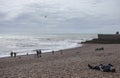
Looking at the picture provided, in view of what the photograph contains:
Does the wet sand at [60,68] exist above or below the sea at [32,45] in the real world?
below

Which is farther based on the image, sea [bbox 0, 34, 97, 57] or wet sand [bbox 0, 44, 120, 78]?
sea [bbox 0, 34, 97, 57]

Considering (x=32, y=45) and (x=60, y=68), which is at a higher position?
(x=32, y=45)

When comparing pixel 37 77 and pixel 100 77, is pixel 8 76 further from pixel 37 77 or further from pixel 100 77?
pixel 100 77

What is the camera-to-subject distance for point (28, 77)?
14.4 m

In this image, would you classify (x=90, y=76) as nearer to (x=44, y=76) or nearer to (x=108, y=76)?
(x=108, y=76)

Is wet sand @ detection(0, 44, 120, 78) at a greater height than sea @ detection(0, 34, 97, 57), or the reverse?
sea @ detection(0, 34, 97, 57)

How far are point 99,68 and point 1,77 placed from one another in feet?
21.0

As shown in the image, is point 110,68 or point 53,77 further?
→ point 110,68

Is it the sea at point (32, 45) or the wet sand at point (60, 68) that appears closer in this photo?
the wet sand at point (60, 68)

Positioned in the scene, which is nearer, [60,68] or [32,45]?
[60,68]

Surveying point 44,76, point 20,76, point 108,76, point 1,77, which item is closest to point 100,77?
point 108,76

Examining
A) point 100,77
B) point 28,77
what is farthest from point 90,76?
point 28,77

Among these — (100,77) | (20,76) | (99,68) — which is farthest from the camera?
(99,68)

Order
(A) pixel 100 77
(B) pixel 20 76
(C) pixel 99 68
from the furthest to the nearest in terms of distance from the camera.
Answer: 1. (C) pixel 99 68
2. (B) pixel 20 76
3. (A) pixel 100 77
